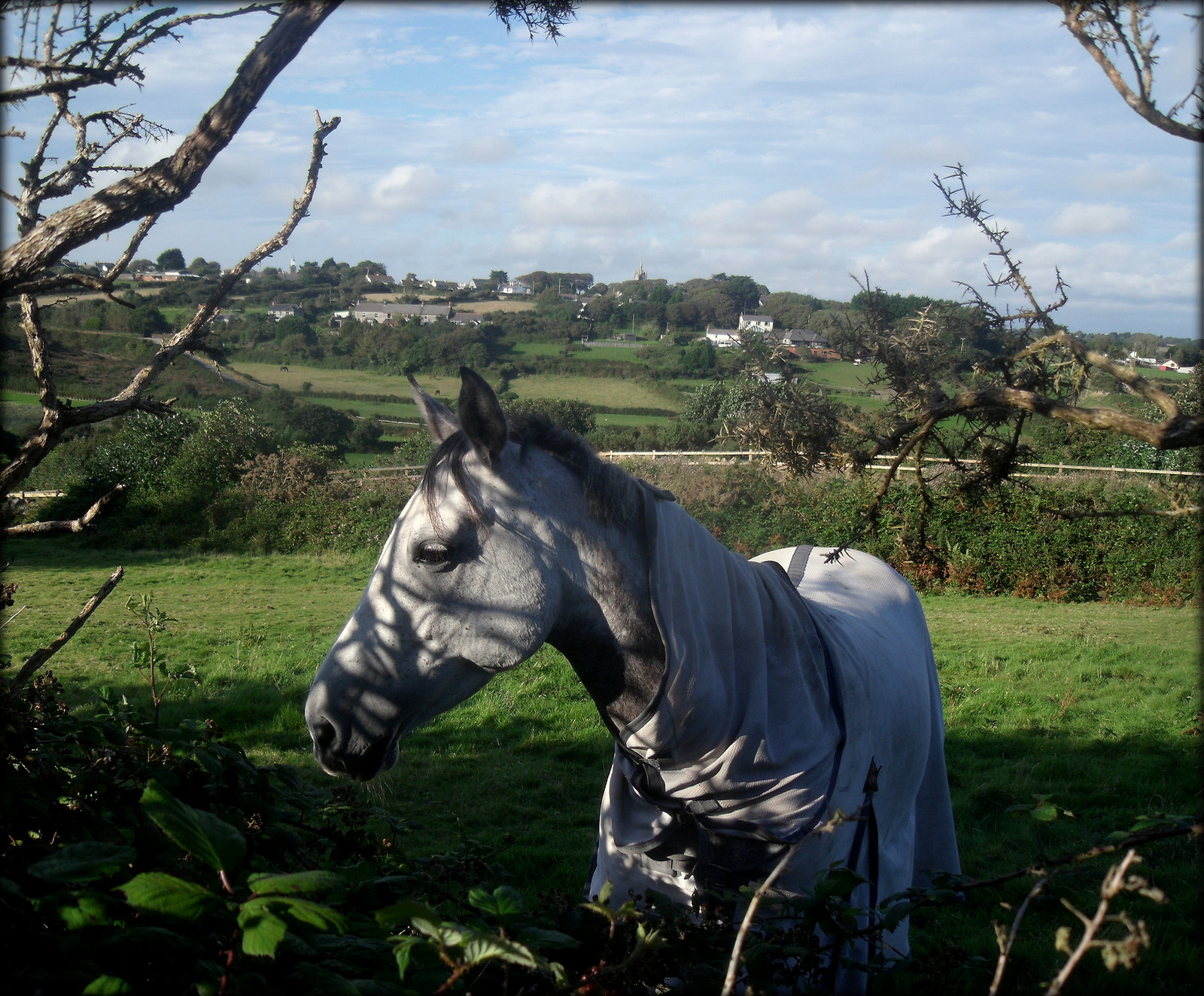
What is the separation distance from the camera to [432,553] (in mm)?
1785

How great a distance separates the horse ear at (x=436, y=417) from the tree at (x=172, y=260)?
37.1m

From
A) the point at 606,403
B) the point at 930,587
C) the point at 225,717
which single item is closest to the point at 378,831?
the point at 225,717

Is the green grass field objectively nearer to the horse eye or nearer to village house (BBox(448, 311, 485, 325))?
village house (BBox(448, 311, 485, 325))

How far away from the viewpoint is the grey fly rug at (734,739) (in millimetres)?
1830

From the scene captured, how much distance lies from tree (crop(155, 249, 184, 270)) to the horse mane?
37.4 m

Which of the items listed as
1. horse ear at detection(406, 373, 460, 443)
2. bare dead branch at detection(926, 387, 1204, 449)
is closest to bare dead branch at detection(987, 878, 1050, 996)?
bare dead branch at detection(926, 387, 1204, 449)

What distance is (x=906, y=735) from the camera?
2613mm

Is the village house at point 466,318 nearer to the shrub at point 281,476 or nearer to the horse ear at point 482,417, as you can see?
the shrub at point 281,476

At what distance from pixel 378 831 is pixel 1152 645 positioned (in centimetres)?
925

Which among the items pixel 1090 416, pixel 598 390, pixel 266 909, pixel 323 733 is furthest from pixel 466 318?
pixel 266 909

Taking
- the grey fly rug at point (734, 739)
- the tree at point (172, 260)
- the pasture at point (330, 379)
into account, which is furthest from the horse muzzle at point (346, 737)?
the tree at point (172, 260)

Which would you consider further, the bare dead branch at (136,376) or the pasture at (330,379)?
the pasture at (330,379)

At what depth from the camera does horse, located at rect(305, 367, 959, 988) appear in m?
1.78

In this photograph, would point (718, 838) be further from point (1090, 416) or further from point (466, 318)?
point (466, 318)
